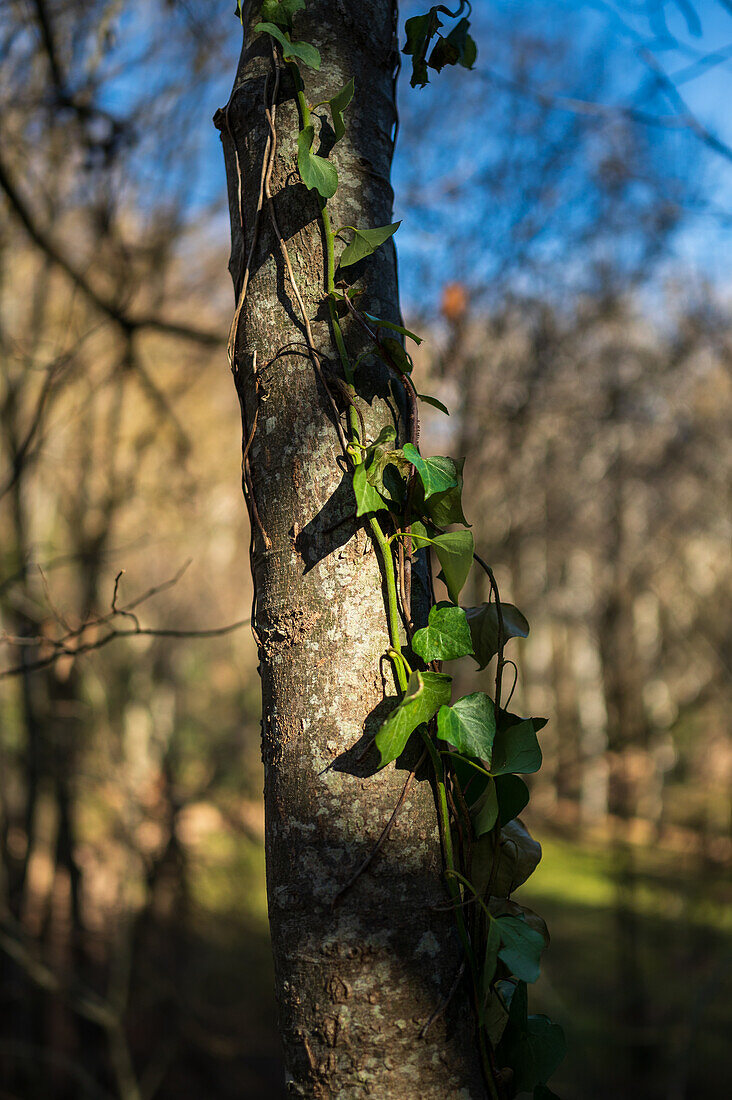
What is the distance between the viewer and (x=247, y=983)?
546 cm

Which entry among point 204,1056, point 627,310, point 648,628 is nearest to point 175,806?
point 204,1056

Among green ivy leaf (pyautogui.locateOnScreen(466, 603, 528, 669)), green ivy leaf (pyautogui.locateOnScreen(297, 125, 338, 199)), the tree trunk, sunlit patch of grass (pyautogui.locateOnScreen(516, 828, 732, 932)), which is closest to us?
the tree trunk

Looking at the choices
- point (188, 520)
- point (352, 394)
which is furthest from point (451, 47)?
point (188, 520)

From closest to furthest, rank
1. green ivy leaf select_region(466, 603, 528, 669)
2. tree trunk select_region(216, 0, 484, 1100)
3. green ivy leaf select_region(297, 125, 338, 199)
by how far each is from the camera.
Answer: tree trunk select_region(216, 0, 484, 1100), green ivy leaf select_region(297, 125, 338, 199), green ivy leaf select_region(466, 603, 528, 669)

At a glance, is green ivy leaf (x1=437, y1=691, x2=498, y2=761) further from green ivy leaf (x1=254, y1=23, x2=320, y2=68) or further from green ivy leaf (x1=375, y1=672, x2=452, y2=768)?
green ivy leaf (x1=254, y1=23, x2=320, y2=68)

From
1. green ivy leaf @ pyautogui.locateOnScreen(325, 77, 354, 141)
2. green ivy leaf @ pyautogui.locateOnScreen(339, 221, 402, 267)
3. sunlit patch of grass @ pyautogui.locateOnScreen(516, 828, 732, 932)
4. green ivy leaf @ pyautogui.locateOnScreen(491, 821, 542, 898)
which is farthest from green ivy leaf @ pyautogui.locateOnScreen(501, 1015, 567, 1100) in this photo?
sunlit patch of grass @ pyautogui.locateOnScreen(516, 828, 732, 932)

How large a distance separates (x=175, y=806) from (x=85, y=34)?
3.70 m

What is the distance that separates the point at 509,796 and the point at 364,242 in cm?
67

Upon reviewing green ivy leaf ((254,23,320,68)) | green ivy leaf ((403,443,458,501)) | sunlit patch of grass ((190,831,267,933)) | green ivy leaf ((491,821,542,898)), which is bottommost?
sunlit patch of grass ((190,831,267,933))

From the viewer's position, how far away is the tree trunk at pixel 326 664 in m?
0.75

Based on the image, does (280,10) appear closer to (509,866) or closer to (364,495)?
(364,495)

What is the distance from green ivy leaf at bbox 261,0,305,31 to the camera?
0.90 m

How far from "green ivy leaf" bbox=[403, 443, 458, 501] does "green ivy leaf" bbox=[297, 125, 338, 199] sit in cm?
31

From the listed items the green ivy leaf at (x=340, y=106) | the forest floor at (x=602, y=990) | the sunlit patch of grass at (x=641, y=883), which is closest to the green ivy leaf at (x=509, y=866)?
the green ivy leaf at (x=340, y=106)
